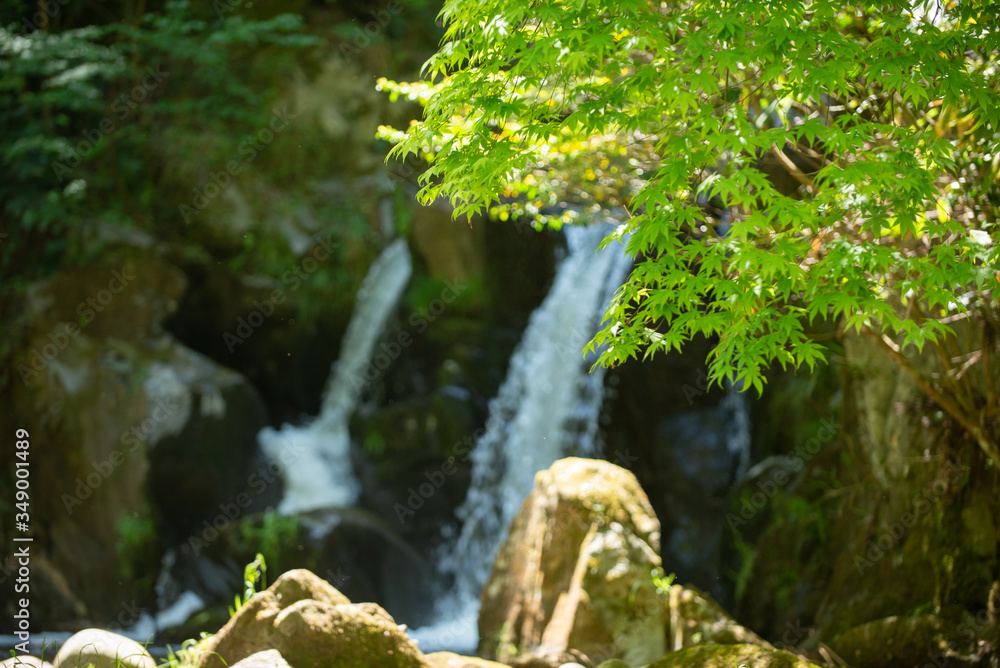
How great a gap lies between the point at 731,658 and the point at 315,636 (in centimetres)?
204

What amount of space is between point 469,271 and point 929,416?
7.33 m

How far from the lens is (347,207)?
1253 cm

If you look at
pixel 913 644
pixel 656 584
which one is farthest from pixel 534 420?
pixel 913 644

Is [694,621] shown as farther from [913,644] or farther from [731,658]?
[731,658]

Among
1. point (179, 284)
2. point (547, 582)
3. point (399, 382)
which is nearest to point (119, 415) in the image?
point (179, 284)

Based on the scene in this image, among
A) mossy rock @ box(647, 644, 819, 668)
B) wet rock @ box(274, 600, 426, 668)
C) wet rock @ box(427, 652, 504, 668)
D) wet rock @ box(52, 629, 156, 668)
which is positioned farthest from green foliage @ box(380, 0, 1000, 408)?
wet rock @ box(52, 629, 156, 668)

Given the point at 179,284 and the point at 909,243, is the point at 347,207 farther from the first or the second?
the point at 909,243

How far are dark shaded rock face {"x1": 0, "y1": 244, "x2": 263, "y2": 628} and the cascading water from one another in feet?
11.4

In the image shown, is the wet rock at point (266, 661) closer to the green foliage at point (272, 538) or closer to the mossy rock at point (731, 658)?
the mossy rock at point (731, 658)

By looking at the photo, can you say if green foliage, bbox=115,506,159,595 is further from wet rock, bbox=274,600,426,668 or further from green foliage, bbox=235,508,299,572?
wet rock, bbox=274,600,426,668

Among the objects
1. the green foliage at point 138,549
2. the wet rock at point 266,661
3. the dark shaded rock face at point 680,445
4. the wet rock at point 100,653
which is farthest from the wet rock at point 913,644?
the green foliage at point 138,549

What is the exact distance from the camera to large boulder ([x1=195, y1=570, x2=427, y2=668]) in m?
3.71

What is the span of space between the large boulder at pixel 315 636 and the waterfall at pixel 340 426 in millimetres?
6649

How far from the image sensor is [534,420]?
1016 cm
